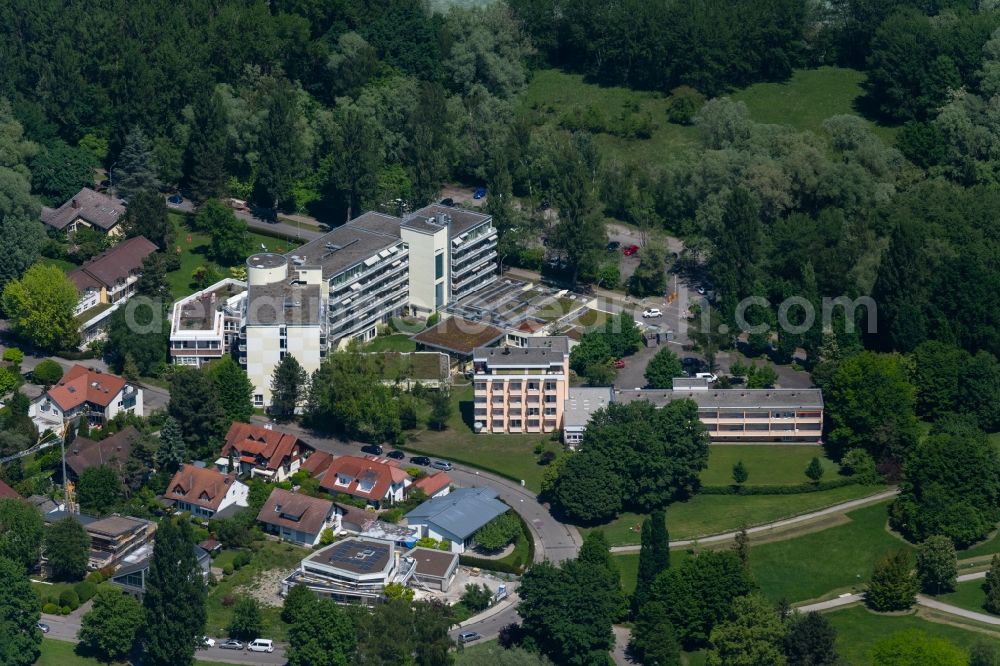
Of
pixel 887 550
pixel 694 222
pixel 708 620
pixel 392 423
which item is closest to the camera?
pixel 708 620

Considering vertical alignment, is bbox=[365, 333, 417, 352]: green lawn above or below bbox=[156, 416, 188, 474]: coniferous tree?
above

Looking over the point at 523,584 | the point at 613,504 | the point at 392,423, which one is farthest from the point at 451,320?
the point at 523,584

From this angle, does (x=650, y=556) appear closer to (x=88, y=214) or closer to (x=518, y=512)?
(x=518, y=512)

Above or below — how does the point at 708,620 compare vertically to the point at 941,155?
below

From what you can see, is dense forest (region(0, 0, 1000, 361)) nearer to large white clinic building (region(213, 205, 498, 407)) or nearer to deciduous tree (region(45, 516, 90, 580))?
large white clinic building (region(213, 205, 498, 407))

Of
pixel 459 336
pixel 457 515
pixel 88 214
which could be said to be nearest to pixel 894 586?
pixel 457 515

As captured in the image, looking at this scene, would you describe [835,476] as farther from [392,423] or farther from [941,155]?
A: [941,155]

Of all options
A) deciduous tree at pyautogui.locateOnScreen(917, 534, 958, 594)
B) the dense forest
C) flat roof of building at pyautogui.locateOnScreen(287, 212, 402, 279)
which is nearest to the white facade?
flat roof of building at pyautogui.locateOnScreen(287, 212, 402, 279)
